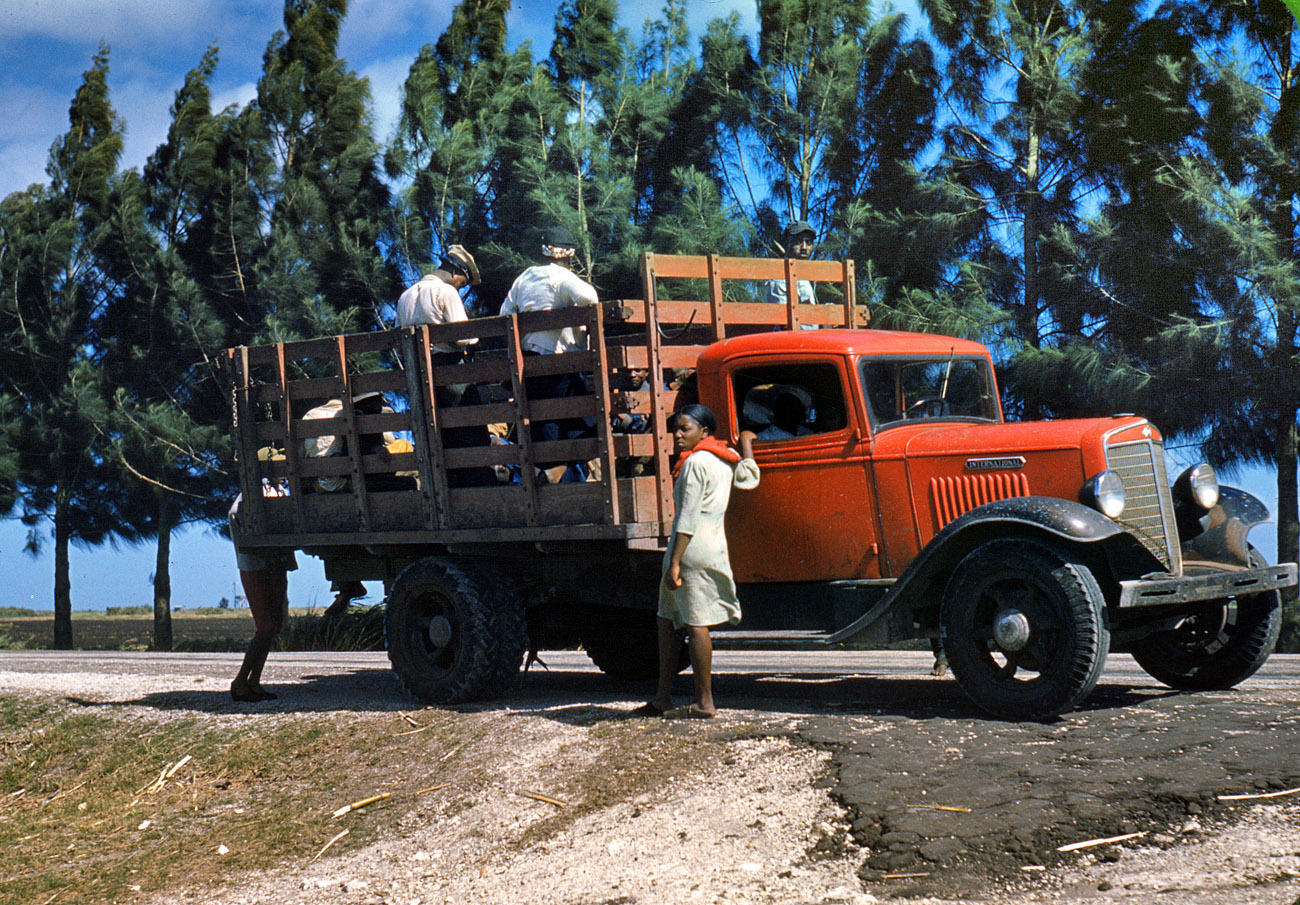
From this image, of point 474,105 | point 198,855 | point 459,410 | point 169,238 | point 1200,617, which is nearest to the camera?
point 198,855

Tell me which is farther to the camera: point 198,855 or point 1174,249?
point 1174,249

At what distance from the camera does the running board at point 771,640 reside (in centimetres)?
772

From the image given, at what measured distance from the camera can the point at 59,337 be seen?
96.8 ft

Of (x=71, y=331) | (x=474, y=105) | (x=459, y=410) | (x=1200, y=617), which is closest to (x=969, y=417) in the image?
(x=1200, y=617)

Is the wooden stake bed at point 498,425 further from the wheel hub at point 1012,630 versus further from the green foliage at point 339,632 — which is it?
the green foliage at point 339,632

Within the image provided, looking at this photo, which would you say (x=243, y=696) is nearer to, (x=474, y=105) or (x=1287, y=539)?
(x=1287, y=539)

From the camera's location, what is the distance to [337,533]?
32.2ft

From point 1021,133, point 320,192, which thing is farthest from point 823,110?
point 320,192

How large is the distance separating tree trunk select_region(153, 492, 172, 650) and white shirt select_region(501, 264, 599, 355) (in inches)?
778

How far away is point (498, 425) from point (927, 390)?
123 inches

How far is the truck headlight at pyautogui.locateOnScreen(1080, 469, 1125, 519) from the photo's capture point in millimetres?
7141

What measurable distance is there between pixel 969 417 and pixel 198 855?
518cm

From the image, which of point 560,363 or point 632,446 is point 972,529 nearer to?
point 632,446

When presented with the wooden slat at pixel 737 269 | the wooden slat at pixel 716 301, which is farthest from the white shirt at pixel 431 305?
the wooden slat at pixel 716 301
